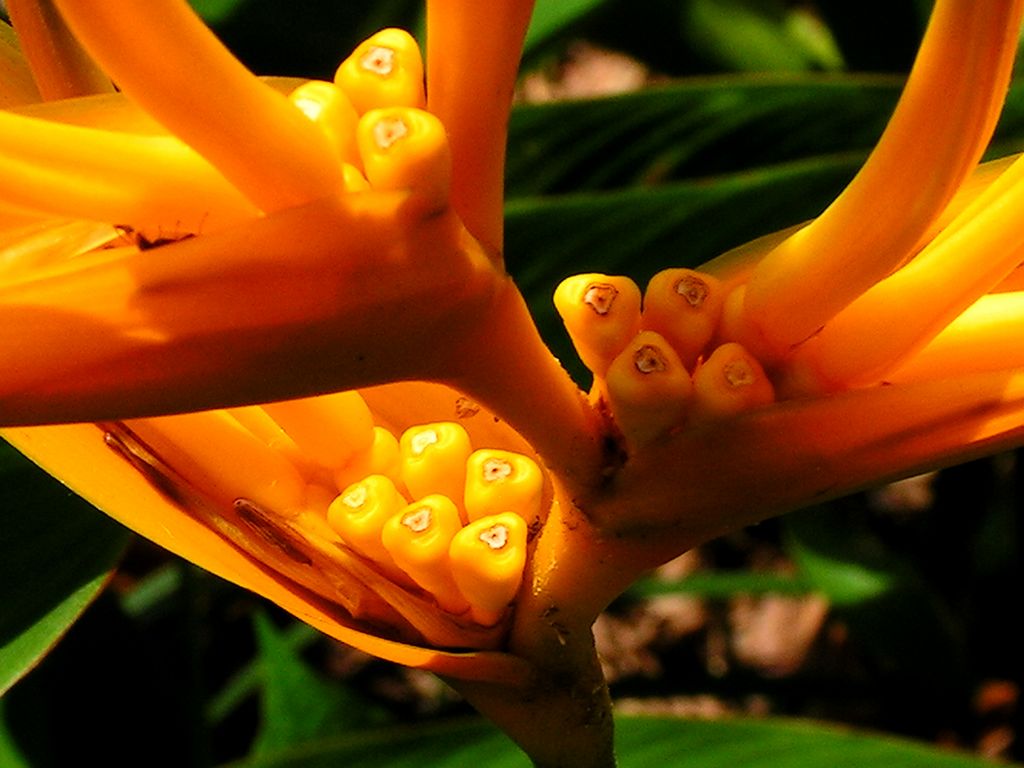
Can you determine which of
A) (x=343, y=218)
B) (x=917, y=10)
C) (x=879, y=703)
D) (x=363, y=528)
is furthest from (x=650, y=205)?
(x=879, y=703)

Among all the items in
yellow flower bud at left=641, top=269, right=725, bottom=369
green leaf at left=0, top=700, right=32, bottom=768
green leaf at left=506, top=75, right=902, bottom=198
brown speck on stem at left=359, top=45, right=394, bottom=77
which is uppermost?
green leaf at left=506, top=75, right=902, bottom=198

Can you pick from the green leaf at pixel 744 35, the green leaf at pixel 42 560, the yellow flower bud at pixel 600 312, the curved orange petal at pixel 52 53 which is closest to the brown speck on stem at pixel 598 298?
the yellow flower bud at pixel 600 312

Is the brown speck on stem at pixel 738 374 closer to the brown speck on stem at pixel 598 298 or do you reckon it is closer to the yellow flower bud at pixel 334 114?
the brown speck on stem at pixel 598 298

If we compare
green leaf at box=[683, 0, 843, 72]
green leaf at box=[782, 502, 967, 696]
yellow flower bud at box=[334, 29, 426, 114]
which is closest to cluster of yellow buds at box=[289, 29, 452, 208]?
yellow flower bud at box=[334, 29, 426, 114]

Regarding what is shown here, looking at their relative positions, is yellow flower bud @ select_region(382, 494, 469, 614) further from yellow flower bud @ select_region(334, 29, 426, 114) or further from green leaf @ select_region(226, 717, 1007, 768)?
green leaf @ select_region(226, 717, 1007, 768)

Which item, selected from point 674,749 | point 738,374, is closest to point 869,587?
point 674,749

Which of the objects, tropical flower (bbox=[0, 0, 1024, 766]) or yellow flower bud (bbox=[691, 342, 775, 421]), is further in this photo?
yellow flower bud (bbox=[691, 342, 775, 421])
